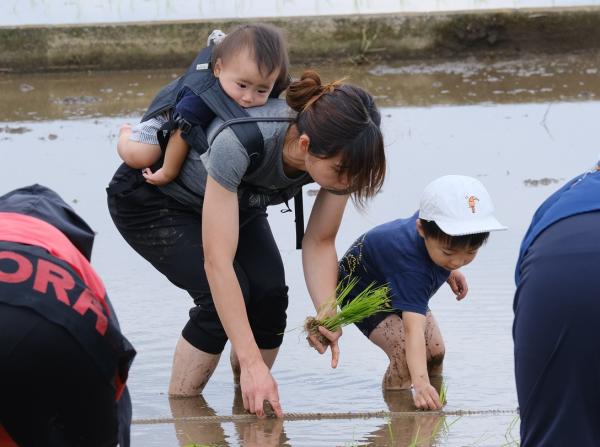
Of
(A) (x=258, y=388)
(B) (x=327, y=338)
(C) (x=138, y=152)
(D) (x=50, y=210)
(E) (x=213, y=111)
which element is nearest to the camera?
(D) (x=50, y=210)

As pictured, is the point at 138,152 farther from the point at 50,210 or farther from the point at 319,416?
the point at 50,210

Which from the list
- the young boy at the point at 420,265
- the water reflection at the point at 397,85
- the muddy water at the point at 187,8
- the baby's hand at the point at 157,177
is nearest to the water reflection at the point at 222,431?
the young boy at the point at 420,265

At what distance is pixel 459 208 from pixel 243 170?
84 centimetres

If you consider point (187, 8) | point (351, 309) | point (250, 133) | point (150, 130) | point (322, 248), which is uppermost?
point (250, 133)

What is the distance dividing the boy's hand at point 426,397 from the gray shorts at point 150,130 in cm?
128

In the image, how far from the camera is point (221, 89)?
4.32 metres

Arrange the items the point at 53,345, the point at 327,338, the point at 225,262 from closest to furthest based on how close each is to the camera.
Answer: the point at 53,345 → the point at 225,262 → the point at 327,338

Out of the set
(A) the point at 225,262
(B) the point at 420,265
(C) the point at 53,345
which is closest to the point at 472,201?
(B) the point at 420,265

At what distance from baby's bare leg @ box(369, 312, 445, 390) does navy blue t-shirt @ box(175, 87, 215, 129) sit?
116 cm

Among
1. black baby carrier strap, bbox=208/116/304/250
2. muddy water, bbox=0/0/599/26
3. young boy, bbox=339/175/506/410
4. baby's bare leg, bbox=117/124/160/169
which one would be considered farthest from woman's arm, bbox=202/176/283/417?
muddy water, bbox=0/0/599/26

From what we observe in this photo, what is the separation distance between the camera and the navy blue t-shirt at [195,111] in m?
4.26

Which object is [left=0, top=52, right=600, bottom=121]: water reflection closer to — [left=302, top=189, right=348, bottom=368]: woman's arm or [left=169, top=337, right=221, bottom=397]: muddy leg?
[left=169, top=337, right=221, bottom=397]: muddy leg

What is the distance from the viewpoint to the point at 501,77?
Result: 11461mm

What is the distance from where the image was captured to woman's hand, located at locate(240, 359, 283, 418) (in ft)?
13.0
